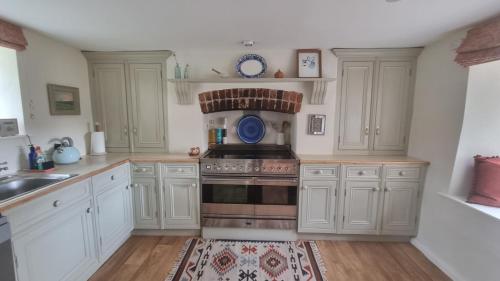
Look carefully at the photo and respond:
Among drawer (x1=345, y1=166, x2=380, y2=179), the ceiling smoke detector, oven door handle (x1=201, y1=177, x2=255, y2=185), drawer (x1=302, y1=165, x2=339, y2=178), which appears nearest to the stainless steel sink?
oven door handle (x1=201, y1=177, x2=255, y2=185)

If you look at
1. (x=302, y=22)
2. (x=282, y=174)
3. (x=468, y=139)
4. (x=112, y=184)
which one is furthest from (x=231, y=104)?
(x=468, y=139)

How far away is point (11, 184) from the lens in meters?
1.70

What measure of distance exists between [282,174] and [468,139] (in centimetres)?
167

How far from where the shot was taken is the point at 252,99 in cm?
268

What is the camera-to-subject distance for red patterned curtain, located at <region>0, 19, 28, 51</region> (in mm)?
1725

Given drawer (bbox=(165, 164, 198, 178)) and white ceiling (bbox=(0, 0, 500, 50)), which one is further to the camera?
drawer (bbox=(165, 164, 198, 178))

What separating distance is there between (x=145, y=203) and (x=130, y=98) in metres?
1.29

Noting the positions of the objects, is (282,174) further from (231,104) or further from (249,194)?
(231,104)

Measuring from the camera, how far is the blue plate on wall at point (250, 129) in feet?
9.75

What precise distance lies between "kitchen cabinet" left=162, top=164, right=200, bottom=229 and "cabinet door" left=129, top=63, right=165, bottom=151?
534 mm

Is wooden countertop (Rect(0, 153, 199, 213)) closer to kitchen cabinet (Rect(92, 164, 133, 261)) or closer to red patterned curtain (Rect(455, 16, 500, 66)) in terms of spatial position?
kitchen cabinet (Rect(92, 164, 133, 261))

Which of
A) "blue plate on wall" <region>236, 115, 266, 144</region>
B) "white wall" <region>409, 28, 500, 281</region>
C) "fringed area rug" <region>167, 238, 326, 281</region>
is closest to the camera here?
→ "white wall" <region>409, 28, 500, 281</region>

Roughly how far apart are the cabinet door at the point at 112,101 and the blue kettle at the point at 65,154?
55cm

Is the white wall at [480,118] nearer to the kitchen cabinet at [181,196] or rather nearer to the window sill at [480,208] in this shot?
the window sill at [480,208]
